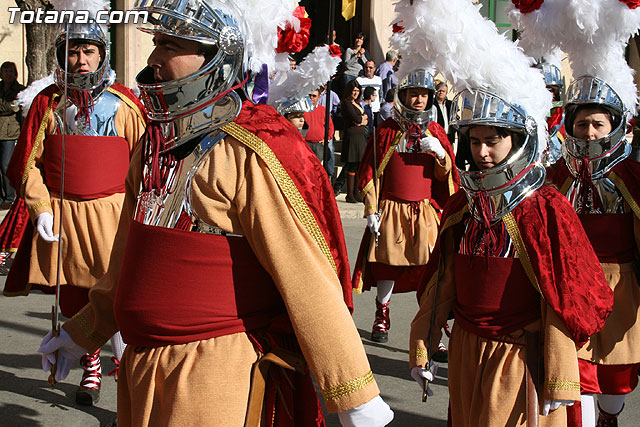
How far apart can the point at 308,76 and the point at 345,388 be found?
10.1 feet

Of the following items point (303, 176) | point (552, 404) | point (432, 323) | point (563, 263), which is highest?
point (303, 176)

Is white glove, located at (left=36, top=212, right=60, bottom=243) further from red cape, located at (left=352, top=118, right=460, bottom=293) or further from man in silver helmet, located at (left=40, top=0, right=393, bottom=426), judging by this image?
red cape, located at (left=352, top=118, right=460, bottom=293)

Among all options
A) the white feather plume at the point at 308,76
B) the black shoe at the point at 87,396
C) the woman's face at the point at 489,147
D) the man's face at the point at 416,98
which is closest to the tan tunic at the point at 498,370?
the woman's face at the point at 489,147

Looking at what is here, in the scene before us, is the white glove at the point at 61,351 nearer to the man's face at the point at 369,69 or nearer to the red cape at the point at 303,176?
the red cape at the point at 303,176

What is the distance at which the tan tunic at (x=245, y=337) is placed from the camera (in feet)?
7.46

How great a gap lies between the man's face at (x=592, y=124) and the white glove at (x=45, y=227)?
9.81 ft

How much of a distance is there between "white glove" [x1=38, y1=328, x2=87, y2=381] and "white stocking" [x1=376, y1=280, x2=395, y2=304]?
398cm

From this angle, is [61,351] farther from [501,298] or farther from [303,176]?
[501,298]

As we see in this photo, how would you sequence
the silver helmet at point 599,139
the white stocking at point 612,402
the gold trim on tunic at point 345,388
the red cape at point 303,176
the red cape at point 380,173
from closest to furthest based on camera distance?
the gold trim on tunic at point 345,388, the red cape at point 303,176, the white stocking at point 612,402, the silver helmet at point 599,139, the red cape at point 380,173

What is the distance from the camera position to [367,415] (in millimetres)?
2254

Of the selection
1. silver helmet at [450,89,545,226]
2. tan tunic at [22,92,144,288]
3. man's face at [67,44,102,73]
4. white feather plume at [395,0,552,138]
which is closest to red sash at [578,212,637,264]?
white feather plume at [395,0,552,138]

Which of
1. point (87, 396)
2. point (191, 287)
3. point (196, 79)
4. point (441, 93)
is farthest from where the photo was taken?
point (441, 93)

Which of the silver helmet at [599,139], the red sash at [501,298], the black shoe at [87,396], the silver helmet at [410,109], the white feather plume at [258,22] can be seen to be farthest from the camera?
the silver helmet at [410,109]

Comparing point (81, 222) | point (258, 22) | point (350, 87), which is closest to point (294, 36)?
point (258, 22)
